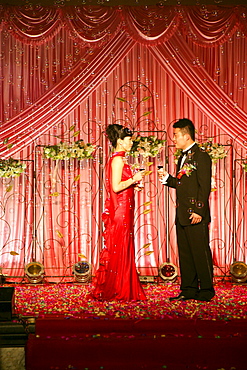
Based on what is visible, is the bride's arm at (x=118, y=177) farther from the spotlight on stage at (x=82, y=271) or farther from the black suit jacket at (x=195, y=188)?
the spotlight on stage at (x=82, y=271)

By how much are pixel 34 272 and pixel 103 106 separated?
95.1 inches

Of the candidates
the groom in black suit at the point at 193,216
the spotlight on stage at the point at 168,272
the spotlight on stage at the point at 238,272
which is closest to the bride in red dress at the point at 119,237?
the groom in black suit at the point at 193,216

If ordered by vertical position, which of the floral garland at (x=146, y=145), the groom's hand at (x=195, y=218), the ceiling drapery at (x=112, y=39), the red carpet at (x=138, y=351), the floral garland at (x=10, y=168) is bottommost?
the red carpet at (x=138, y=351)

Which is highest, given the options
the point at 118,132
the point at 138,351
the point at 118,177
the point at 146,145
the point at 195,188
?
the point at 146,145

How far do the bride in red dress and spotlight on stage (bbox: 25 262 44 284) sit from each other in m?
1.47

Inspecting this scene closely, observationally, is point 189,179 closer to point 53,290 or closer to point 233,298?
point 233,298

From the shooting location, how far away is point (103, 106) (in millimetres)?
7098

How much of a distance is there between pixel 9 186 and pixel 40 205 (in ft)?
1.81

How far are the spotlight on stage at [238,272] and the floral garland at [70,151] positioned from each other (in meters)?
2.27

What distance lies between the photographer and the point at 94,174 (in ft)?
23.1

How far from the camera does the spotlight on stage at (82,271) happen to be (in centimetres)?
634

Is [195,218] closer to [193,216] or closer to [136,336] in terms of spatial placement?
[193,216]

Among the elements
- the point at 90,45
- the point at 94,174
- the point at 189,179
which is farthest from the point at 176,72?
the point at 189,179

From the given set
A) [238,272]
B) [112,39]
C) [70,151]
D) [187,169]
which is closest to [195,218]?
[187,169]
